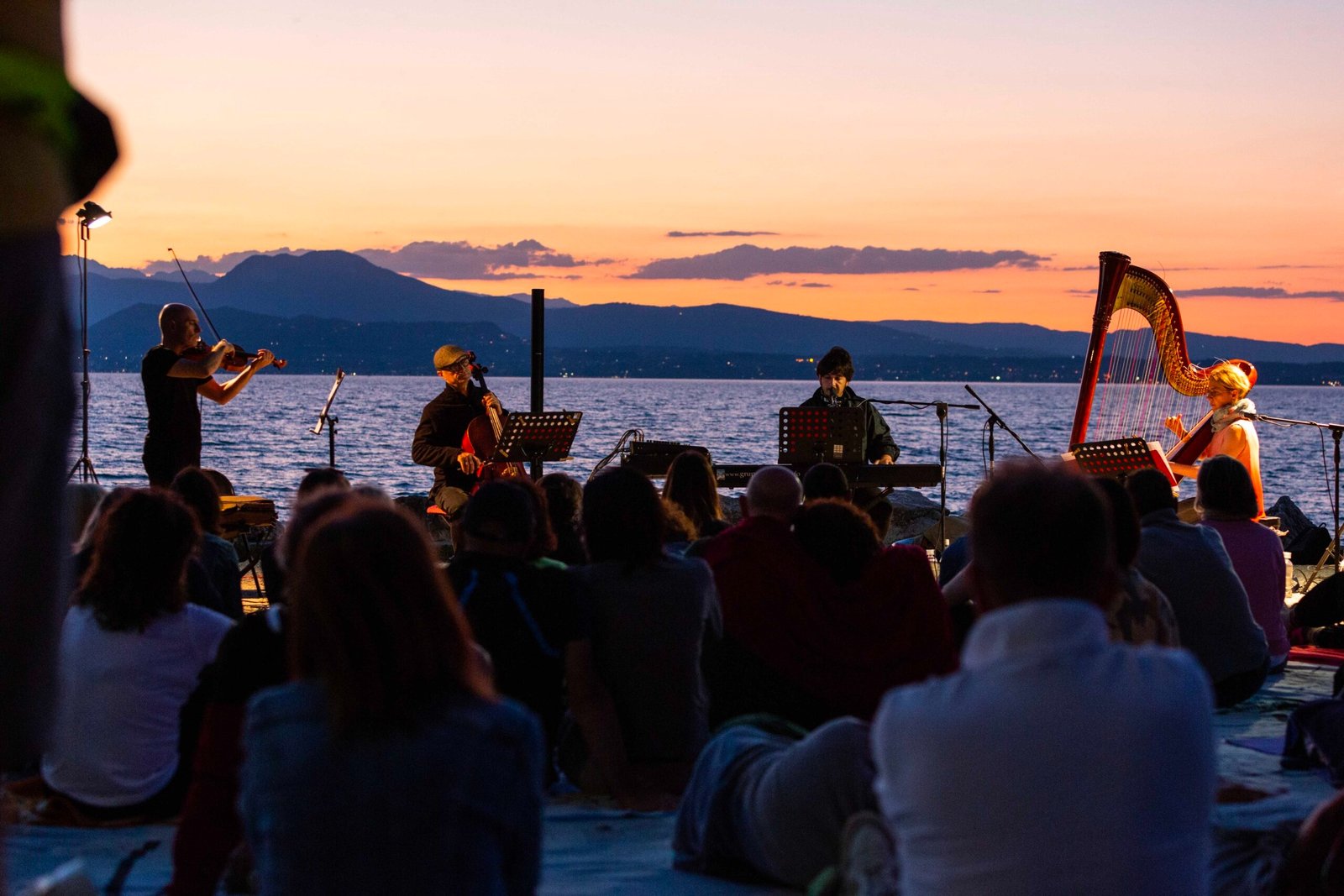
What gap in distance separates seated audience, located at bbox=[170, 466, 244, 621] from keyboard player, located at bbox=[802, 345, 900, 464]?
479 cm

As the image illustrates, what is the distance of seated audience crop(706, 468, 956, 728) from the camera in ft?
12.7

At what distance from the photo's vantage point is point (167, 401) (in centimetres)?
734

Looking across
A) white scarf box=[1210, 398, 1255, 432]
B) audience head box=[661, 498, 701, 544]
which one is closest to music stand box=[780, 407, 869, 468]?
white scarf box=[1210, 398, 1255, 432]

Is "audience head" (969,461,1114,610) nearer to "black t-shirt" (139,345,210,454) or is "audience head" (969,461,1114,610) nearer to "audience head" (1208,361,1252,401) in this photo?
"black t-shirt" (139,345,210,454)

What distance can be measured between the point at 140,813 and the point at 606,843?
1.24 metres

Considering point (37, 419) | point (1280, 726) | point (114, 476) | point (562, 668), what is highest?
point (37, 419)

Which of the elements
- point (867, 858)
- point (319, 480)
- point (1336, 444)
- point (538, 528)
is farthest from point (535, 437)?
point (867, 858)

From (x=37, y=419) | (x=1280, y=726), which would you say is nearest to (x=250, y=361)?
(x=1280, y=726)

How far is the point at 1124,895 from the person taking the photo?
6.50 feet

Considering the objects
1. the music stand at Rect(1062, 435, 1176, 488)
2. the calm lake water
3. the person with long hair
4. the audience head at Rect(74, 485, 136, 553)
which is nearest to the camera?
the audience head at Rect(74, 485, 136, 553)

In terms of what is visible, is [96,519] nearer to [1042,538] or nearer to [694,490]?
[694,490]

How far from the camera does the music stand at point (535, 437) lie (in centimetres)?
796

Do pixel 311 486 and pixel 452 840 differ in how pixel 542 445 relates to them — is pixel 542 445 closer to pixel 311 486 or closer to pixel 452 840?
pixel 311 486

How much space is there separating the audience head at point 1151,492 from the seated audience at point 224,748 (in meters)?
3.40
